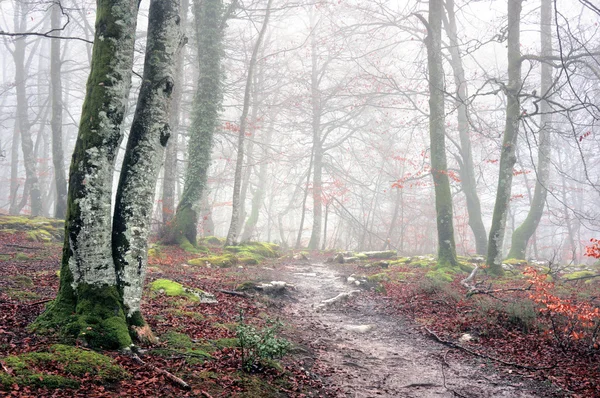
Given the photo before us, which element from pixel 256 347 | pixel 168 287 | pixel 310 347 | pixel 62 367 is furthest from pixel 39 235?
pixel 256 347

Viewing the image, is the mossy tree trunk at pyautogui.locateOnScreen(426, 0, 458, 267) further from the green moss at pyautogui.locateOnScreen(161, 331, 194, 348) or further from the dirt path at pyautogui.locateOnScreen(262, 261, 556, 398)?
the green moss at pyautogui.locateOnScreen(161, 331, 194, 348)

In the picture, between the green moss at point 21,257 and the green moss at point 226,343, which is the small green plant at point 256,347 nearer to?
the green moss at point 226,343

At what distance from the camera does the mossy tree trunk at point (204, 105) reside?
572 inches

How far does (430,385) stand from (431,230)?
2321cm

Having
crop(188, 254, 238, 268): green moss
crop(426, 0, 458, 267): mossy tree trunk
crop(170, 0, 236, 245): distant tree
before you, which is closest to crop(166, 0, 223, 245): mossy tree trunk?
crop(170, 0, 236, 245): distant tree

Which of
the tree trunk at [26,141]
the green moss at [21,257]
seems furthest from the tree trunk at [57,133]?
the green moss at [21,257]

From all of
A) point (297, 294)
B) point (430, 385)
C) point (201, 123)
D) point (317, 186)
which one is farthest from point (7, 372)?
point (317, 186)

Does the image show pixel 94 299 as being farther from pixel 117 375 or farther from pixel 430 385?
pixel 430 385

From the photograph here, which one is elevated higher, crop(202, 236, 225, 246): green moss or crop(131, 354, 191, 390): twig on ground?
crop(202, 236, 225, 246): green moss

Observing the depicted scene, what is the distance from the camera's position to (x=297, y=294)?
10.2 metres

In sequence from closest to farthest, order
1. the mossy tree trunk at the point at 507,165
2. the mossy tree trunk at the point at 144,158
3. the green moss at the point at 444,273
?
1. the mossy tree trunk at the point at 144,158
2. the green moss at the point at 444,273
3. the mossy tree trunk at the point at 507,165

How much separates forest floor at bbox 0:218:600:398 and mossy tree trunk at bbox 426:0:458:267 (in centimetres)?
247

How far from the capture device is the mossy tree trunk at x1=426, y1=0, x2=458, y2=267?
12.9m

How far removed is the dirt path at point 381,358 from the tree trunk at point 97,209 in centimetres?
296
